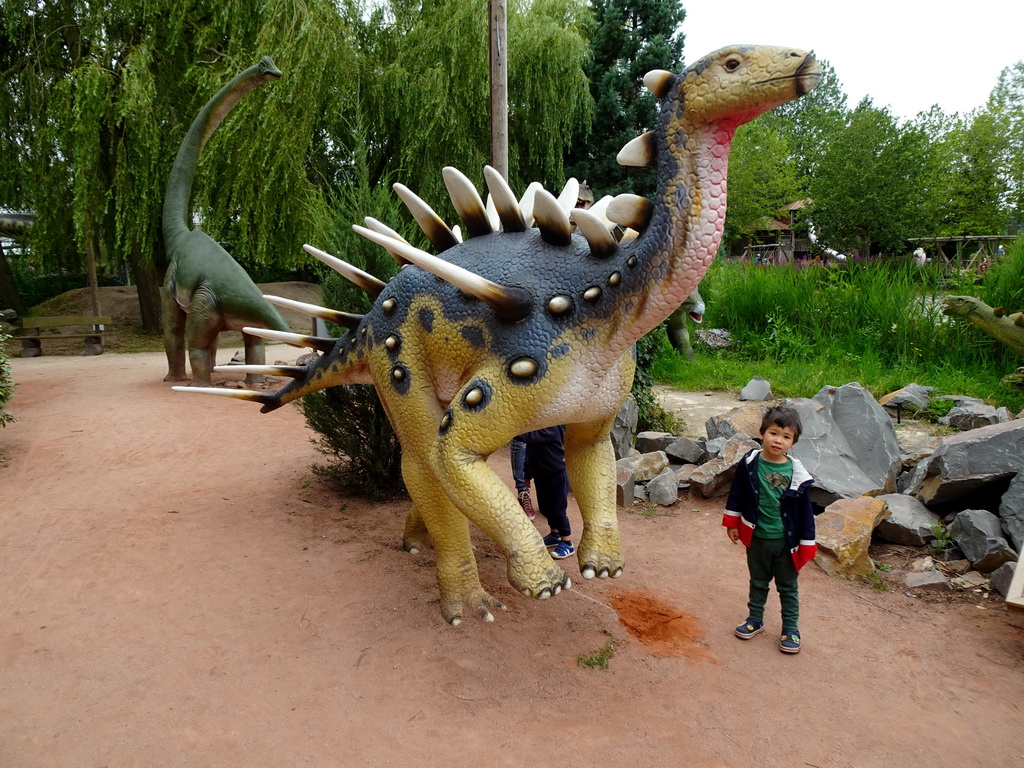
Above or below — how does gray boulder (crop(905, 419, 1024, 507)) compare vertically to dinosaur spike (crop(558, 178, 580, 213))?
below

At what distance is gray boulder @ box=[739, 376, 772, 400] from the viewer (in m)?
6.58

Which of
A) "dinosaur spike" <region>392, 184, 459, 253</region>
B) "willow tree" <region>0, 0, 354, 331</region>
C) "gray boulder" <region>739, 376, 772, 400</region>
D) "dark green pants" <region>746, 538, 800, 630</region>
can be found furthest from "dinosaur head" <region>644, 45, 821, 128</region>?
"willow tree" <region>0, 0, 354, 331</region>

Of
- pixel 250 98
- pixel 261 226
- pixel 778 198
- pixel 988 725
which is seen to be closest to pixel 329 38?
pixel 250 98

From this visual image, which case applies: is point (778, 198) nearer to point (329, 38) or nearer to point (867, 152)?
point (867, 152)

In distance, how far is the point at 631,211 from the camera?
190 centimetres

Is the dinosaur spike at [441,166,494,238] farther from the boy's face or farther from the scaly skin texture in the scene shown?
the scaly skin texture

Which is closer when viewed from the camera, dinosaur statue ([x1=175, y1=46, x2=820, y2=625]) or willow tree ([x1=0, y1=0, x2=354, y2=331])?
dinosaur statue ([x1=175, y1=46, x2=820, y2=625])

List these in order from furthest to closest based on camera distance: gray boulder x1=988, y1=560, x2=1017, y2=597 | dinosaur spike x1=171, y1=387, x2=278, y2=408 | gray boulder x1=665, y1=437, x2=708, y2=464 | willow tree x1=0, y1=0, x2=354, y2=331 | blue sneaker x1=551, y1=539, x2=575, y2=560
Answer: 1. willow tree x1=0, y1=0, x2=354, y2=331
2. gray boulder x1=665, y1=437, x2=708, y2=464
3. blue sneaker x1=551, y1=539, x2=575, y2=560
4. dinosaur spike x1=171, y1=387, x2=278, y2=408
5. gray boulder x1=988, y1=560, x2=1017, y2=597

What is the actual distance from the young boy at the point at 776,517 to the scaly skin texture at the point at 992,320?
5.18 m

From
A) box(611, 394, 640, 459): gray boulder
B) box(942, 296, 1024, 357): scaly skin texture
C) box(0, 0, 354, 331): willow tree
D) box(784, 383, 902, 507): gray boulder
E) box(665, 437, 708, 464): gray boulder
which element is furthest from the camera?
box(0, 0, 354, 331): willow tree

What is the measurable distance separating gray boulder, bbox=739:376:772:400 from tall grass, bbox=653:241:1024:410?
0.67 ft

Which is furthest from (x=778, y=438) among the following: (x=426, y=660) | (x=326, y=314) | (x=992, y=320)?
(x=992, y=320)

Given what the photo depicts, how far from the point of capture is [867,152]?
19.7 meters

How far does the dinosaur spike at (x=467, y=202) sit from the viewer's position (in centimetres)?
230
